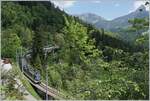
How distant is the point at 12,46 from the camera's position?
16.8 ft

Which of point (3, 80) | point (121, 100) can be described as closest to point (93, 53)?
point (121, 100)

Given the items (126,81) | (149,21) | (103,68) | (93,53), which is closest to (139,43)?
(149,21)

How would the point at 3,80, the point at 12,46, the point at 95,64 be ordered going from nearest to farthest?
1. the point at 3,80
2. the point at 95,64
3. the point at 12,46

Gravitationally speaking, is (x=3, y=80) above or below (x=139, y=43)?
below

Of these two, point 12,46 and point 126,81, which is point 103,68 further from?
A: point 12,46

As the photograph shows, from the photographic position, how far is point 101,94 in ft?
12.0

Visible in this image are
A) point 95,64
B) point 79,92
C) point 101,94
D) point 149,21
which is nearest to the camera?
point 149,21

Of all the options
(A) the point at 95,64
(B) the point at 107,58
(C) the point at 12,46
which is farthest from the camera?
(C) the point at 12,46

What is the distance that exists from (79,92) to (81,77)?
1.78 ft

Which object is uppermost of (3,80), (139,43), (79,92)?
(139,43)

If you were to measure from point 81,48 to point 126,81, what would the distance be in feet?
2.98

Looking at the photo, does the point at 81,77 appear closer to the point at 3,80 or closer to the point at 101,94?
the point at 101,94

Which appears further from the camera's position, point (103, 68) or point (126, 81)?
point (103, 68)

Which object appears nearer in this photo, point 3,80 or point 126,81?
point 3,80
